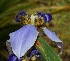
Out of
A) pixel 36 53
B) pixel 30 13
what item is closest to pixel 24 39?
pixel 36 53

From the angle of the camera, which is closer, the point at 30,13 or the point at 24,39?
the point at 24,39

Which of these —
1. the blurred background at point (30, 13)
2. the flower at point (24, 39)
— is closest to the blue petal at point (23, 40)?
the flower at point (24, 39)

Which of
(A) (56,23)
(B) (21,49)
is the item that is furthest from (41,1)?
(B) (21,49)

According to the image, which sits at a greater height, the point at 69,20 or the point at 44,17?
the point at 69,20

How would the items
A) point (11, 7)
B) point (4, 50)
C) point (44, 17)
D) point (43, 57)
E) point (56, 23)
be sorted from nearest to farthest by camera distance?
point (43, 57) < point (44, 17) < point (4, 50) < point (11, 7) < point (56, 23)

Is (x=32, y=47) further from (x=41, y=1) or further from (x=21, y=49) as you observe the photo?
(x=41, y=1)

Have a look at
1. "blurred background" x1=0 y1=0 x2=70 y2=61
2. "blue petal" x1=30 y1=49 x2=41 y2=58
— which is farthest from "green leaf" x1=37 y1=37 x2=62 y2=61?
"blurred background" x1=0 y1=0 x2=70 y2=61

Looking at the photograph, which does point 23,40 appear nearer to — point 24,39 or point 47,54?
point 24,39

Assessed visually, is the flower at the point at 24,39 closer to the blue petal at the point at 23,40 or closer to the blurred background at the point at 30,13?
the blue petal at the point at 23,40

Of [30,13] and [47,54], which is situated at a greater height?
[30,13]

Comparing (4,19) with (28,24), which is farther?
(4,19)
